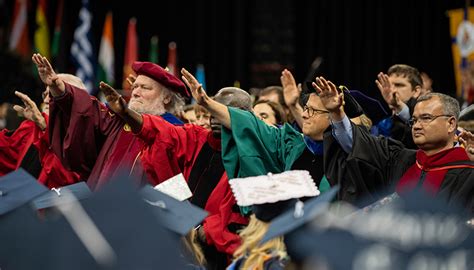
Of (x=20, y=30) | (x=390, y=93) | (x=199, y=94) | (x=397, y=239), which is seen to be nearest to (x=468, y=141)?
(x=390, y=93)

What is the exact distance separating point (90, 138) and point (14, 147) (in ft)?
5.24

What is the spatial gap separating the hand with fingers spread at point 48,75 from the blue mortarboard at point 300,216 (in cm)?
275

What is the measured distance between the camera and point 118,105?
6137mm

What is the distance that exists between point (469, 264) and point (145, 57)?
Result: 44.8 ft

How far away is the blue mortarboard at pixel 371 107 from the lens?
684 centimetres

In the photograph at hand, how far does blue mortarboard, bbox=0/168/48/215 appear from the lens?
177 inches

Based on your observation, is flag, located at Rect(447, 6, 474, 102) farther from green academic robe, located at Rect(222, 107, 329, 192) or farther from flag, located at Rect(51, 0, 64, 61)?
green academic robe, located at Rect(222, 107, 329, 192)

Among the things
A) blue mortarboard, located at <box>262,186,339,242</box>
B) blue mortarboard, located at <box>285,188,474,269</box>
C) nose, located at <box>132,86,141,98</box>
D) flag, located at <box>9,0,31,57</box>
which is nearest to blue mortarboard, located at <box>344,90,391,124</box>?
nose, located at <box>132,86,141,98</box>

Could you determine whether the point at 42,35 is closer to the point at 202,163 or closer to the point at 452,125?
the point at 202,163

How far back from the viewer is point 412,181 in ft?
18.8

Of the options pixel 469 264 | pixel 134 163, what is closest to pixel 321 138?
pixel 134 163

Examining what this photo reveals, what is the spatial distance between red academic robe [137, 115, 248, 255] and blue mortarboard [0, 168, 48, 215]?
1655mm

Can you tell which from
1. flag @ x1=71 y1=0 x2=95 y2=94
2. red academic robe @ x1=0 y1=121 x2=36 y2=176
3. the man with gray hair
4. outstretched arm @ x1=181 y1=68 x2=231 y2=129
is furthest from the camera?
flag @ x1=71 y1=0 x2=95 y2=94

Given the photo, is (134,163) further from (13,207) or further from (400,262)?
(400,262)
